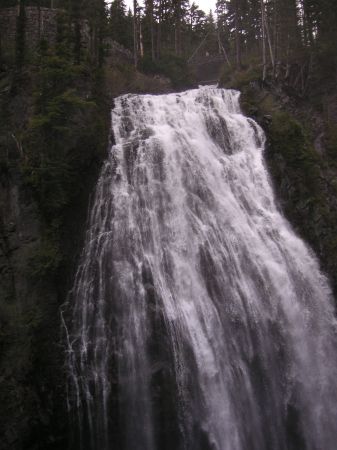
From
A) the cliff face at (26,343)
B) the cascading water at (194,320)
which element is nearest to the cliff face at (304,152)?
the cascading water at (194,320)

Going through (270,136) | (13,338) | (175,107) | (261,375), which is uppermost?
(175,107)

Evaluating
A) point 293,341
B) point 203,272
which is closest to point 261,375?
point 293,341

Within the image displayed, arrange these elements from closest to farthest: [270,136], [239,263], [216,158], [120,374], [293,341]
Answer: [120,374] → [293,341] → [239,263] → [216,158] → [270,136]

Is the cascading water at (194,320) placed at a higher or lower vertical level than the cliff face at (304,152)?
lower

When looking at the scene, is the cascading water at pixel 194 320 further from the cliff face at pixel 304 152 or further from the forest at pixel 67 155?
the cliff face at pixel 304 152

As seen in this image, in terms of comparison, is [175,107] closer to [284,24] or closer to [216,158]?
[216,158]

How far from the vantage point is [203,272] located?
14852mm

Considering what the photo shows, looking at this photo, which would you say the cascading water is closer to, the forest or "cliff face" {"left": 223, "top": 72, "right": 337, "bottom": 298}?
the forest

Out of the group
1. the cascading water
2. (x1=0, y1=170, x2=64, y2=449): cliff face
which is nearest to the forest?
(x1=0, y1=170, x2=64, y2=449): cliff face

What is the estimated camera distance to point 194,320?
13625 millimetres

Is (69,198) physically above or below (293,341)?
above

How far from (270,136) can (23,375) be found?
1453 centimetres

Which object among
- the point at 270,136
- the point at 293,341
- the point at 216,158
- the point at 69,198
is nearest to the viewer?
the point at 293,341

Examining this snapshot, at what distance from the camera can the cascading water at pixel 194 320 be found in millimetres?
12500
